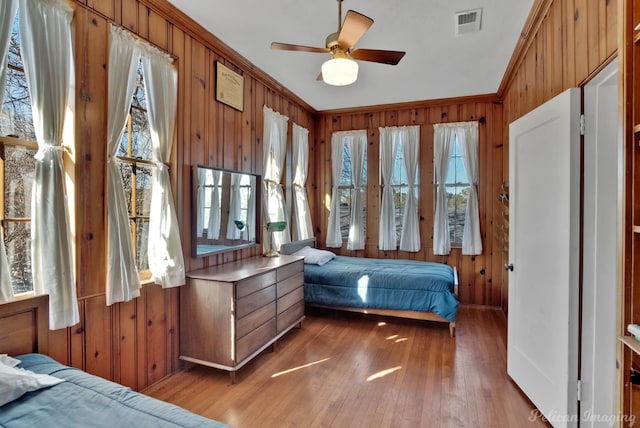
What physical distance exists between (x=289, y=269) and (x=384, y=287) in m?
1.15

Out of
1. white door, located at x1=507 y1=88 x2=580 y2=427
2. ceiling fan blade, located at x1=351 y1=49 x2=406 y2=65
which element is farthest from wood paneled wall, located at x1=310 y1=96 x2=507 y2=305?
ceiling fan blade, located at x1=351 y1=49 x2=406 y2=65

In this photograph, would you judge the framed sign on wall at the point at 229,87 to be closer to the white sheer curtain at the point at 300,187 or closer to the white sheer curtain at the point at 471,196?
the white sheer curtain at the point at 300,187

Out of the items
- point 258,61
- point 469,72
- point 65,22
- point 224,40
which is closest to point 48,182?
point 65,22

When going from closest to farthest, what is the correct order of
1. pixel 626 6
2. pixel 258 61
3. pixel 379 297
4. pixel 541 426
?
pixel 626 6 → pixel 541 426 → pixel 258 61 → pixel 379 297

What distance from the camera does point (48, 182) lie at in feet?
5.86

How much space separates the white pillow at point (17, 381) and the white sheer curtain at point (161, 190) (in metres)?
1.02

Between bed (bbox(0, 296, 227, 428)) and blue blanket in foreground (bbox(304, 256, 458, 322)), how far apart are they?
2662mm

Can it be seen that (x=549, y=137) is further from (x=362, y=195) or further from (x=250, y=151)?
(x=362, y=195)

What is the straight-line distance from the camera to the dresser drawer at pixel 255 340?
2.56 meters

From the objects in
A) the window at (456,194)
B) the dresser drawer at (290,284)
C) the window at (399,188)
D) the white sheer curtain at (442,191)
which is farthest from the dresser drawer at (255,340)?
the window at (456,194)

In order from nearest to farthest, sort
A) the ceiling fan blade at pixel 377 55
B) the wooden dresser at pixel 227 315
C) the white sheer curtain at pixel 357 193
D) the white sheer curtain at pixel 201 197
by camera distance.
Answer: the ceiling fan blade at pixel 377 55 < the wooden dresser at pixel 227 315 < the white sheer curtain at pixel 201 197 < the white sheer curtain at pixel 357 193

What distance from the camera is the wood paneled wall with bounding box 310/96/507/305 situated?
182 inches

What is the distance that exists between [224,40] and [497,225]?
161 inches

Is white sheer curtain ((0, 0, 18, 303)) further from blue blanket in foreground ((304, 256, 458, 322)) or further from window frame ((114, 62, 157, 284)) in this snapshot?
blue blanket in foreground ((304, 256, 458, 322))
